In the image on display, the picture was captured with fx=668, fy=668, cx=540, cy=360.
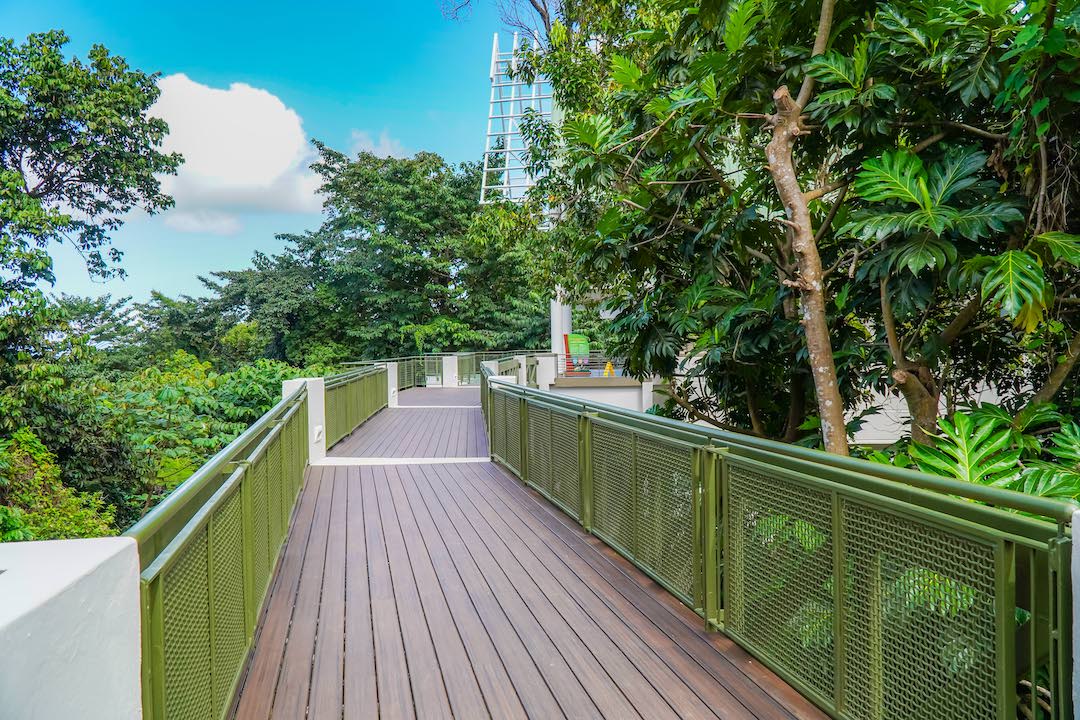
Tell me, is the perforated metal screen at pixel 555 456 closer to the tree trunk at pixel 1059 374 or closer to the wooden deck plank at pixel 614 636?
the wooden deck plank at pixel 614 636

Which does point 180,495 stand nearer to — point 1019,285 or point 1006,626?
point 1006,626

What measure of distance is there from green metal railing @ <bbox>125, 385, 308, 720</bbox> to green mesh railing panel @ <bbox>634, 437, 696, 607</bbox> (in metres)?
2.24

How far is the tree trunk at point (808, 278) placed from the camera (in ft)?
12.4

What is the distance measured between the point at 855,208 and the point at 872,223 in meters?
1.34

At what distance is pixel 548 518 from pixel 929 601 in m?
3.90

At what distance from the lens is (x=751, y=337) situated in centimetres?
468

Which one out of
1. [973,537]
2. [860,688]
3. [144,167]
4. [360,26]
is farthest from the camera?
[360,26]

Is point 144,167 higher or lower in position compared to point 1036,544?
higher

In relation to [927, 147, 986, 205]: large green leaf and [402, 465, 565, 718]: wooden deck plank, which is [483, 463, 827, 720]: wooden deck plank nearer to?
[402, 465, 565, 718]: wooden deck plank

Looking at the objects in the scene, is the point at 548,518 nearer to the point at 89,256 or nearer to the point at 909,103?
the point at 909,103

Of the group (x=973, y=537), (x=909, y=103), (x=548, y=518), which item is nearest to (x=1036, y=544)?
(x=973, y=537)

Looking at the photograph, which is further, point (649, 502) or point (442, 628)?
point (649, 502)

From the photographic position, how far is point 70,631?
1.35m

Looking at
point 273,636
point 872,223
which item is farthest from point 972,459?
point 273,636
